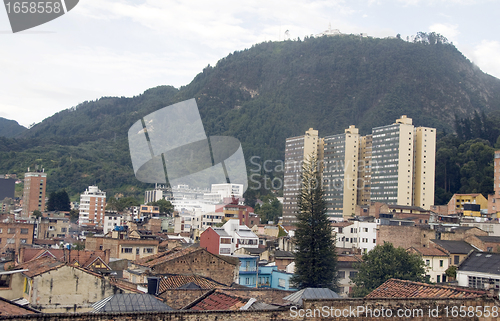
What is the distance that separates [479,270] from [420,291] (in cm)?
1485

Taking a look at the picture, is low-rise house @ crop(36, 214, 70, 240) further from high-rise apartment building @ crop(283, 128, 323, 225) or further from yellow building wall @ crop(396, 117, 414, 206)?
yellow building wall @ crop(396, 117, 414, 206)

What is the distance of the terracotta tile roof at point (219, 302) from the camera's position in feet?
41.5

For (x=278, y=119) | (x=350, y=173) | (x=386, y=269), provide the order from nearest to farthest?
(x=386, y=269) → (x=350, y=173) → (x=278, y=119)

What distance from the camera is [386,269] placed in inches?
1116

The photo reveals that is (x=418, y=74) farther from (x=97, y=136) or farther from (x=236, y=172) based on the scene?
(x=236, y=172)

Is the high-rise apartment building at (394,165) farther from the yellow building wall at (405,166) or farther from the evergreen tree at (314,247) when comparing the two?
the evergreen tree at (314,247)

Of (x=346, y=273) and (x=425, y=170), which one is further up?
(x=425, y=170)

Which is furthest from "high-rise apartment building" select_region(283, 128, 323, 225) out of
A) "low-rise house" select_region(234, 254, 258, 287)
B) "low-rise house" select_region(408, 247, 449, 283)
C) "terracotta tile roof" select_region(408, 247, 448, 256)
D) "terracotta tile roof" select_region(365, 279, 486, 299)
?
"terracotta tile roof" select_region(365, 279, 486, 299)

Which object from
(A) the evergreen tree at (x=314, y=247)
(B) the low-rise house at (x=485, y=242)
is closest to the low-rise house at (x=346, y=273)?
(A) the evergreen tree at (x=314, y=247)

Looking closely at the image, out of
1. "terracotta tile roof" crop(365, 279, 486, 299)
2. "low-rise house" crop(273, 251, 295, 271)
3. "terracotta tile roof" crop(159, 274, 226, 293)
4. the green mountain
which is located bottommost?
"low-rise house" crop(273, 251, 295, 271)

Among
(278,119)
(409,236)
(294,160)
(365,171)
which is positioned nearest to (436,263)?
(409,236)

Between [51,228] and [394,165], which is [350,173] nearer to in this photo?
[394,165]

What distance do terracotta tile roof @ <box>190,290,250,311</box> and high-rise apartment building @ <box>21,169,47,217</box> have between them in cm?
9929

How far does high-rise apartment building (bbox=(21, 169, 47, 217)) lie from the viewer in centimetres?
10519
